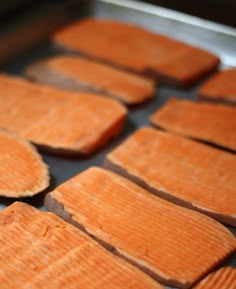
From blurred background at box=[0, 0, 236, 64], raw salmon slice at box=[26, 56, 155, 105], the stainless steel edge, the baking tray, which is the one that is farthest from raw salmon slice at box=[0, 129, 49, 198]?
the stainless steel edge

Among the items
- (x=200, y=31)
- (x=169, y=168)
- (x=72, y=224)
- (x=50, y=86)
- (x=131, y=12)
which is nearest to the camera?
(x=72, y=224)

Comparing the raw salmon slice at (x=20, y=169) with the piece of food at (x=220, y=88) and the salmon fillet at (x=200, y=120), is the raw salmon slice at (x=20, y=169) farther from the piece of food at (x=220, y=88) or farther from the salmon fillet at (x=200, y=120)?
the piece of food at (x=220, y=88)

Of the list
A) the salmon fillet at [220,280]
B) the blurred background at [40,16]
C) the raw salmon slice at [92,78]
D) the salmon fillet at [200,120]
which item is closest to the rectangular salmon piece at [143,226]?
the salmon fillet at [220,280]

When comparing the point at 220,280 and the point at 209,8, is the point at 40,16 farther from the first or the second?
the point at 220,280

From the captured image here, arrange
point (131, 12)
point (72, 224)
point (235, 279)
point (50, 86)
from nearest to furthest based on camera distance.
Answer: point (235, 279) → point (72, 224) → point (50, 86) → point (131, 12)

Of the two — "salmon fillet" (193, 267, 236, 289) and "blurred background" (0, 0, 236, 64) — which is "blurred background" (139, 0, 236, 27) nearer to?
"blurred background" (0, 0, 236, 64)

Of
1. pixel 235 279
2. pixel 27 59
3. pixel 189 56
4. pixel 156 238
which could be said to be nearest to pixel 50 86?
pixel 27 59

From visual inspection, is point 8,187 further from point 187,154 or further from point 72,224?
point 187,154
